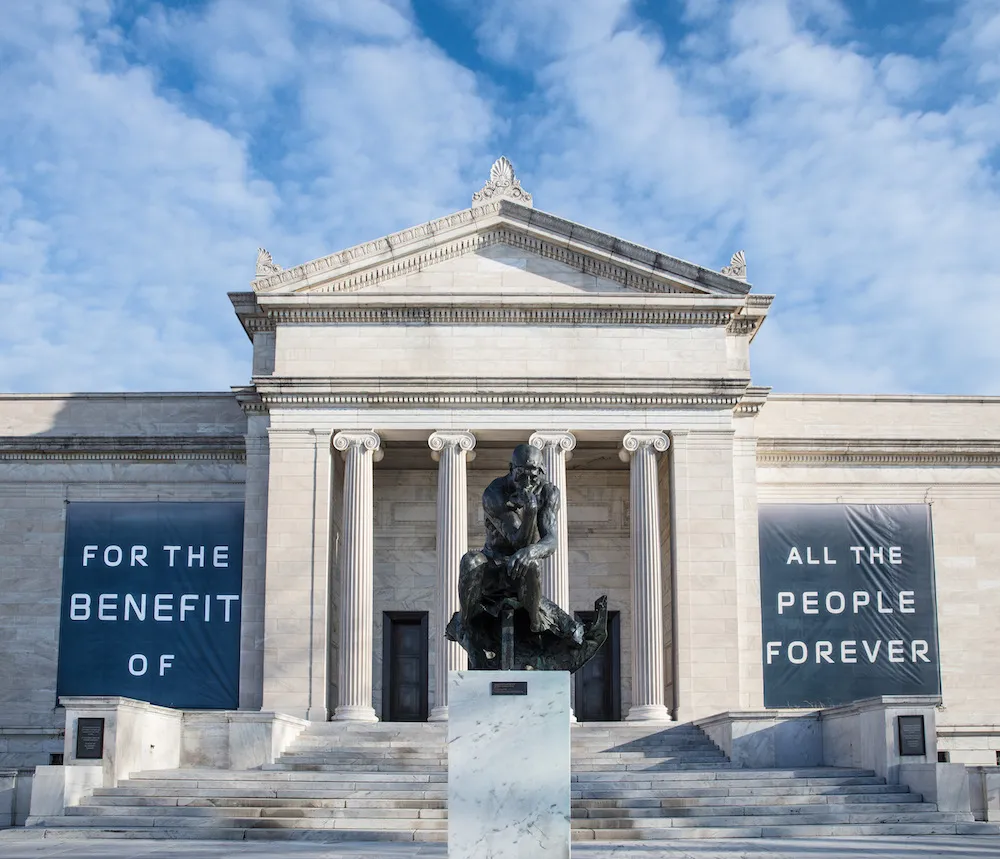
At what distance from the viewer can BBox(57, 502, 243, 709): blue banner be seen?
36.0 metres

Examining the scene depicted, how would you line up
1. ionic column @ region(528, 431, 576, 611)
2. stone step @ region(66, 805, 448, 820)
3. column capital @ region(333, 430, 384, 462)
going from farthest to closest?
column capital @ region(333, 430, 384, 462), ionic column @ region(528, 431, 576, 611), stone step @ region(66, 805, 448, 820)

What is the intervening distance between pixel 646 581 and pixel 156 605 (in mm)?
13081

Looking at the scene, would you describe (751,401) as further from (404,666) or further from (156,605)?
(156,605)

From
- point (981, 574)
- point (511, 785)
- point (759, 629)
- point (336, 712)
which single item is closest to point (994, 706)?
point (981, 574)

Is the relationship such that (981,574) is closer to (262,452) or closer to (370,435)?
(370,435)

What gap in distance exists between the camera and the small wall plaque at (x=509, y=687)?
530 inches

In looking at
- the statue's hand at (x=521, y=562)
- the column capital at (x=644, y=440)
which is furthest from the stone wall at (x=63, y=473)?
the statue's hand at (x=521, y=562)

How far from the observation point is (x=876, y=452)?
38.4 metres

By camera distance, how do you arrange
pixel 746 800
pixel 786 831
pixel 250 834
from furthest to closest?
pixel 746 800 → pixel 786 831 → pixel 250 834

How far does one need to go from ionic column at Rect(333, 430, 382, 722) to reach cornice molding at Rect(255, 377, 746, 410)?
1.03m

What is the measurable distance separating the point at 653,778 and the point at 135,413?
809 inches

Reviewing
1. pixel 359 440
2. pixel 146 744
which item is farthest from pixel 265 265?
pixel 146 744

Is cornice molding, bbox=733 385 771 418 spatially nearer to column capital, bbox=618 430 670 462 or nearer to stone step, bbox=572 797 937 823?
column capital, bbox=618 430 670 462

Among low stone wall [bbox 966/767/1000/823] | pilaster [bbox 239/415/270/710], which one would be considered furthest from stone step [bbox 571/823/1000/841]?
pilaster [bbox 239/415/270/710]
